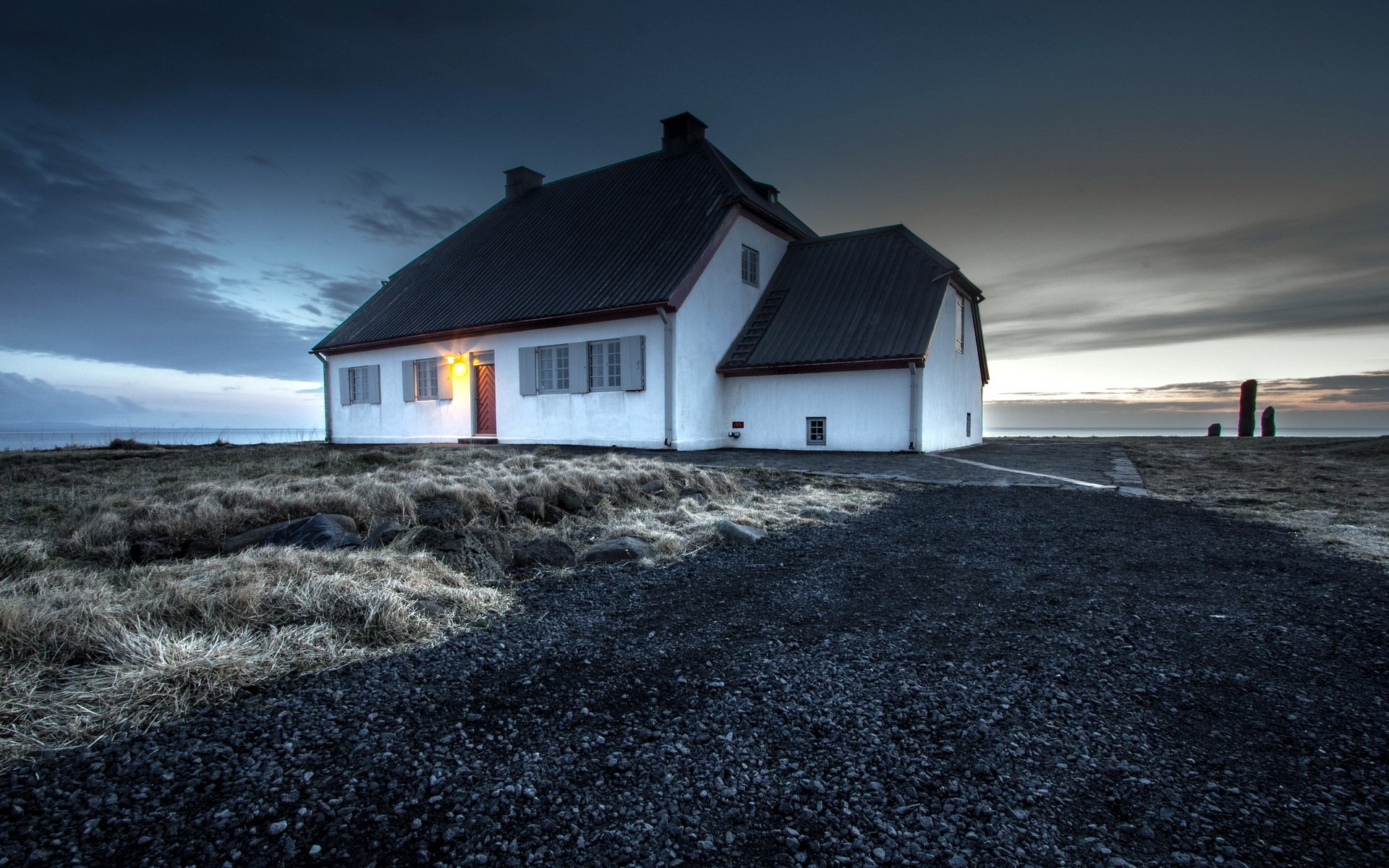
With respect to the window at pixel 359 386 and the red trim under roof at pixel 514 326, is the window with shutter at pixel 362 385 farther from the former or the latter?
the red trim under roof at pixel 514 326

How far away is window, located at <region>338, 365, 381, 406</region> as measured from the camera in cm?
1814

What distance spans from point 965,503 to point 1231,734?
5232 millimetres

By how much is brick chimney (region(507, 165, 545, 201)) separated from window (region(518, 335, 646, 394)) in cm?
743

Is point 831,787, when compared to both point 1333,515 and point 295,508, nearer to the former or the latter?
point 295,508

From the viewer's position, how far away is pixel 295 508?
5.27 metres

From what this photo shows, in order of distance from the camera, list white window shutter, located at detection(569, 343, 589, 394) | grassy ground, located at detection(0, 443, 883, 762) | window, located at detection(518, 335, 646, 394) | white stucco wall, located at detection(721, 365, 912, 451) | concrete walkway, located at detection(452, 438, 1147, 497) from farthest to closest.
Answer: white window shutter, located at detection(569, 343, 589, 394), window, located at detection(518, 335, 646, 394), white stucco wall, located at detection(721, 365, 912, 451), concrete walkway, located at detection(452, 438, 1147, 497), grassy ground, located at detection(0, 443, 883, 762)

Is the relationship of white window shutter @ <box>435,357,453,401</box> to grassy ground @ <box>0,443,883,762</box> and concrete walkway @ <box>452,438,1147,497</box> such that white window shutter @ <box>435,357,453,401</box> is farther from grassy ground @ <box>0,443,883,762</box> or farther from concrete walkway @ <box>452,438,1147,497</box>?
grassy ground @ <box>0,443,883,762</box>

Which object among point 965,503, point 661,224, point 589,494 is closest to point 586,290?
point 661,224

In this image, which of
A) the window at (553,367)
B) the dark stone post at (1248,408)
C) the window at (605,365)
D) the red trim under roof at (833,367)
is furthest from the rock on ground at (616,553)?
the dark stone post at (1248,408)

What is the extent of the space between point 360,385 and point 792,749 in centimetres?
1940

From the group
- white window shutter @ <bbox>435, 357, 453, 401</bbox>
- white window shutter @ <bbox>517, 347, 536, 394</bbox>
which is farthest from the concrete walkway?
white window shutter @ <bbox>435, 357, 453, 401</bbox>

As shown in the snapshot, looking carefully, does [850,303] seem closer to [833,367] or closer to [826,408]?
[833,367]

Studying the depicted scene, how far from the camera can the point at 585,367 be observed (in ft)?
47.9

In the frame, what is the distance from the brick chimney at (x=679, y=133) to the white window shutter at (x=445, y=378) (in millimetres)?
8193
